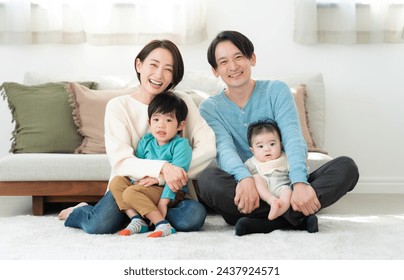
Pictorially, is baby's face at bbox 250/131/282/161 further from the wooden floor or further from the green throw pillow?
the green throw pillow

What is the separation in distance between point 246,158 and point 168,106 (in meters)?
0.41

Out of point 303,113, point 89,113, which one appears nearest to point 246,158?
point 303,113

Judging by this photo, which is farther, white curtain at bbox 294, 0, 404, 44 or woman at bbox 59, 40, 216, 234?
white curtain at bbox 294, 0, 404, 44

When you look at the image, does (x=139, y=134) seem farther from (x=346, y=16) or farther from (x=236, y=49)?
(x=346, y=16)

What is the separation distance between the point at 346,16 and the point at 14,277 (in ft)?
8.96

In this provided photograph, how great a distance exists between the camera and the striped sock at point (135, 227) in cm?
238

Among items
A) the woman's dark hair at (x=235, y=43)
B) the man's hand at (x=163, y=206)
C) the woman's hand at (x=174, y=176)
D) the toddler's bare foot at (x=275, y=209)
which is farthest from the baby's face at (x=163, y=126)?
the toddler's bare foot at (x=275, y=209)

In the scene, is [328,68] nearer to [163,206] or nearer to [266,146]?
[266,146]

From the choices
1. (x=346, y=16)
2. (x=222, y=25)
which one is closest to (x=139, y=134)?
(x=222, y=25)

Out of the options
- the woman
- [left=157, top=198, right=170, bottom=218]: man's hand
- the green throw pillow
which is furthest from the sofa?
[left=157, top=198, right=170, bottom=218]: man's hand

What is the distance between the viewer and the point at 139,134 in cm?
257

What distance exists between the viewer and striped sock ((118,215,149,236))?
238cm

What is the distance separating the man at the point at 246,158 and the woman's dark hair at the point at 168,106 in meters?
0.17

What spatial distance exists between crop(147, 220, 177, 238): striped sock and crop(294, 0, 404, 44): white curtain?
188 centimetres
